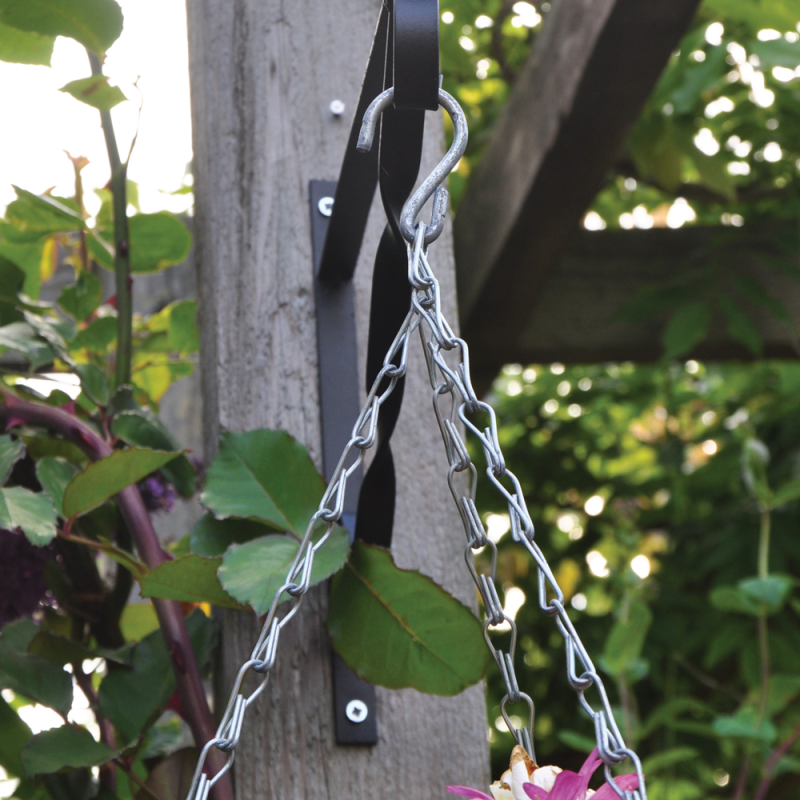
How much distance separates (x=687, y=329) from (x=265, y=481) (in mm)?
880

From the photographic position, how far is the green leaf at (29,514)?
1.53ft

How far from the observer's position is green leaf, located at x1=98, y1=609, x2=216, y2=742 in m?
0.54

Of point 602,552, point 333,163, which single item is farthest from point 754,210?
point 333,163

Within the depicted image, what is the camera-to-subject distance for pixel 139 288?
1370mm

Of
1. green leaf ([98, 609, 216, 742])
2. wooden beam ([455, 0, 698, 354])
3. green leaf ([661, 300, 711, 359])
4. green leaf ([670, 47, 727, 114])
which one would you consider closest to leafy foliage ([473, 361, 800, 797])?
green leaf ([661, 300, 711, 359])

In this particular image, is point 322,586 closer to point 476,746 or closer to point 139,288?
point 476,746

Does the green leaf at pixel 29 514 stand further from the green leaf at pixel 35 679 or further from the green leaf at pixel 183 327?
the green leaf at pixel 183 327

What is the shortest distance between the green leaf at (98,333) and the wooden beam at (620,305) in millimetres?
700

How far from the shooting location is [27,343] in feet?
2.04

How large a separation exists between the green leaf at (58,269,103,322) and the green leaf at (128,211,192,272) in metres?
0.04

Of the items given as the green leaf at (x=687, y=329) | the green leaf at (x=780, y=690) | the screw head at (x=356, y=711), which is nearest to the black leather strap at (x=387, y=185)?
the screw head at (x=356, y=711)

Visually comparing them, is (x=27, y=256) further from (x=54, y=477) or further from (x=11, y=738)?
(x=11, y=738)

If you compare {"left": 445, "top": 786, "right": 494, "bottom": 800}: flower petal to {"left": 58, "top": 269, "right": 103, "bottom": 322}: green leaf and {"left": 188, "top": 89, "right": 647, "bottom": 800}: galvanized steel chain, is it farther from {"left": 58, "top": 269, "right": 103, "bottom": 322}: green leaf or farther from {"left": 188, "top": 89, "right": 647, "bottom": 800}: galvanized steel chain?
{"left": 58, "top": 269, "right": 103, "bottom": 322}: green leaf

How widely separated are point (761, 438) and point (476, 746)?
45.3 inches
